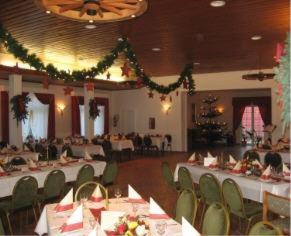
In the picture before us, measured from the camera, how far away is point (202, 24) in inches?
263

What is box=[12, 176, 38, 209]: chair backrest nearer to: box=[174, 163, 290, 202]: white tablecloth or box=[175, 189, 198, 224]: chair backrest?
box=[175, 189, 198, 224]: chair backrest

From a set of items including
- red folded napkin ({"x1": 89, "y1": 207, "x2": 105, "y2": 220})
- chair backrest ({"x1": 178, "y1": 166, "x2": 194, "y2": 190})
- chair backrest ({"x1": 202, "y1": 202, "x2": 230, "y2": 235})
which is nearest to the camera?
chair backrest ({"x1": 202, "y1": 202, "x2": 230, "y2": 235})

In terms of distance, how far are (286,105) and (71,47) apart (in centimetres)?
758

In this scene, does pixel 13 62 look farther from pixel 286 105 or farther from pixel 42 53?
pixel 286 105

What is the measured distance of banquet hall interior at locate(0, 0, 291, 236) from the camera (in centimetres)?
367

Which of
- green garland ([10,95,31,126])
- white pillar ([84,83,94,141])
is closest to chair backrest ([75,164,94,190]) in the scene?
green garland ([10,95,31,126])

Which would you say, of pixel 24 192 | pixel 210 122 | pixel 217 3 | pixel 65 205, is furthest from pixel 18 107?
pixel 210 122

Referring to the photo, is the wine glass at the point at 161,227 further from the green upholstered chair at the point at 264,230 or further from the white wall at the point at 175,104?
the white wall at the point at 175,104

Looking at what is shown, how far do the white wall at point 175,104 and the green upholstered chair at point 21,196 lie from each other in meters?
9.83

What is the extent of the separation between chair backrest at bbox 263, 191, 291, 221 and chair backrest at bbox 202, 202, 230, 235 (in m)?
1.04

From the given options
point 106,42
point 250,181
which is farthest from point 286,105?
point 106,42

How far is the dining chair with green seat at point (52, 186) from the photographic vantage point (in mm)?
5563

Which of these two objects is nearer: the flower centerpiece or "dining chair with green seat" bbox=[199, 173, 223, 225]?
the flower centerpiece

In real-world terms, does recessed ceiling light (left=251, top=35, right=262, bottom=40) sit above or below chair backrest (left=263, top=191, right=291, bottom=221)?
above
